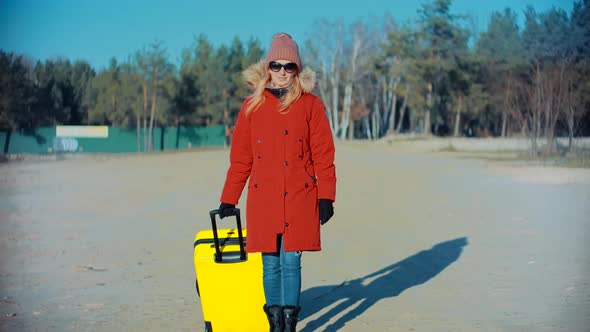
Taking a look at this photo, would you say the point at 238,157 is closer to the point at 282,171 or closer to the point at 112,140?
the point at 282,171

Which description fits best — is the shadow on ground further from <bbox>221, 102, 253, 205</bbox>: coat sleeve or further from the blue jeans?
<bbox>221, 102, 253, 205</bbox>: coat sleeve

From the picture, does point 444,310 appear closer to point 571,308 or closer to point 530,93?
point 571,308

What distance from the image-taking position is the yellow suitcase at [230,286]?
416cm

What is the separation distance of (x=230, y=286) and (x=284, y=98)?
1.16 metres

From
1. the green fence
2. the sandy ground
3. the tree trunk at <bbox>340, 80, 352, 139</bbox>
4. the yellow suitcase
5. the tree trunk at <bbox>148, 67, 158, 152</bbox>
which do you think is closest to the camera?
the yellow suitcase

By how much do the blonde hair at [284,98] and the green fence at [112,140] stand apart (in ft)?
67.1

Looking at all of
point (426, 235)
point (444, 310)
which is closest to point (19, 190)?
point (426, 235)

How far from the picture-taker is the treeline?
1908 cm

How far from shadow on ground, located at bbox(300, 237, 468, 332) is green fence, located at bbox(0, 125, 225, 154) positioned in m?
18.7

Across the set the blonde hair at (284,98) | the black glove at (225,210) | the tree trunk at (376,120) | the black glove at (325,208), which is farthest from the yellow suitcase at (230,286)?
the tree trunk at (376,120)

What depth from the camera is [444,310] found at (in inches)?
201

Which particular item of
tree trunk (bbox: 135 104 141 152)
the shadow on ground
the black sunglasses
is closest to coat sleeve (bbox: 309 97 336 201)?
the black sunglasses

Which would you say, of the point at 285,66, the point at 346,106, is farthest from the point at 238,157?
the point at 346,106

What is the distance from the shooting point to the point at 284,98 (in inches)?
158
